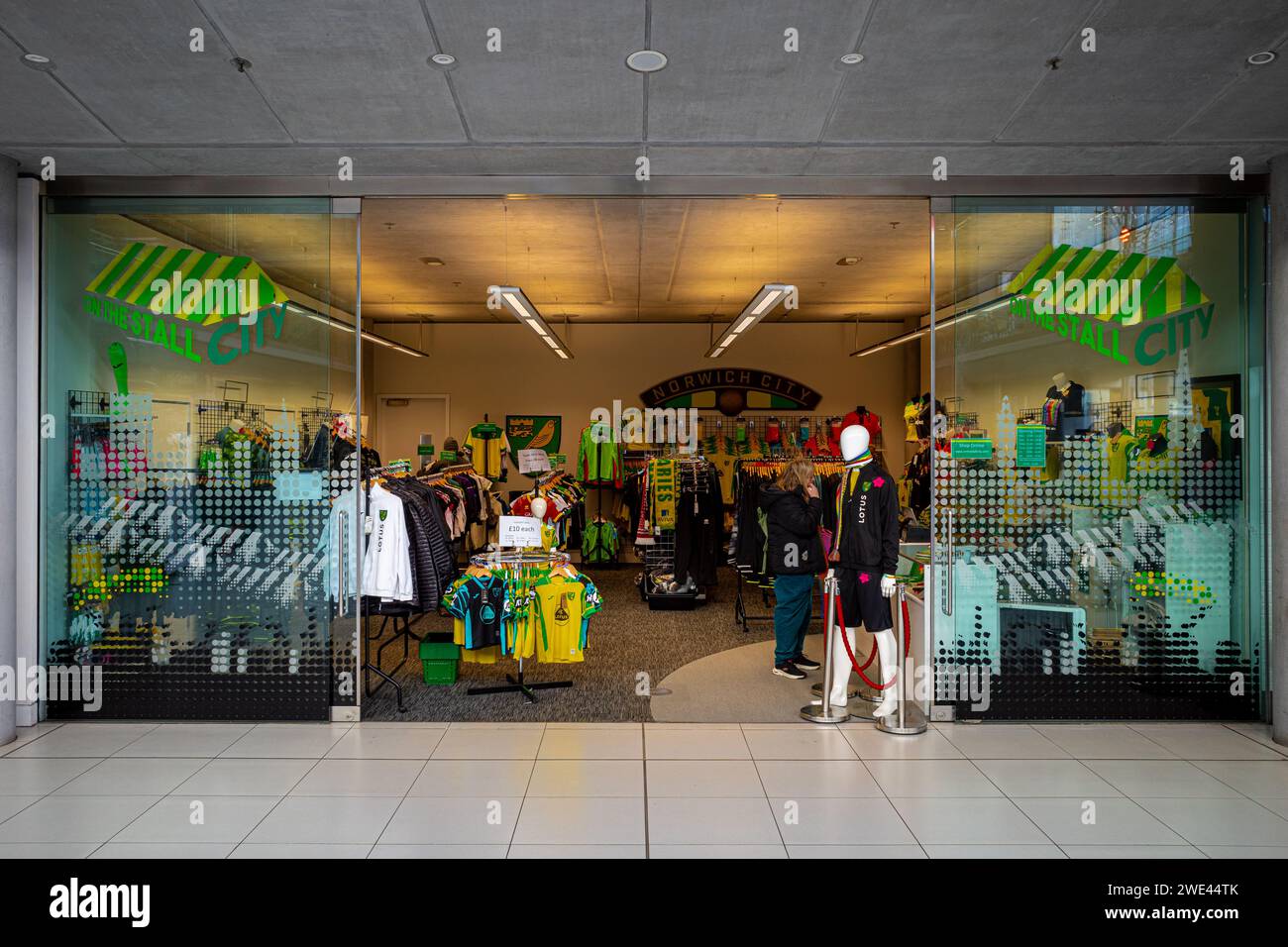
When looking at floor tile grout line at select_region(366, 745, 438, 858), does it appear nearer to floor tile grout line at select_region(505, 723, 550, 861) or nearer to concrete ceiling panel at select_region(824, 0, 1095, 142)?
floor tile grout line at select_region(505, 723, 550, 861)

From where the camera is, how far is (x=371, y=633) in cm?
672

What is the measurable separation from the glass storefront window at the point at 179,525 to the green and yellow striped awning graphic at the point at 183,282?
8.7 inches

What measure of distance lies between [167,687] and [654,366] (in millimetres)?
7920

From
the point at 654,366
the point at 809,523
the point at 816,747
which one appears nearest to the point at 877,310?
the point at 654,366

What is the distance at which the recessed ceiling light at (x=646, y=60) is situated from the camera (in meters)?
3.40

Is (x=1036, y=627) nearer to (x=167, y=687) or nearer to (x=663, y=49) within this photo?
(x=663, y=49)

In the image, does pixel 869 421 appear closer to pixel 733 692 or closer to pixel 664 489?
pixel 664 489

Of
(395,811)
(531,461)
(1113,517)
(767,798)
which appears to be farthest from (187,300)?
(1113,517)

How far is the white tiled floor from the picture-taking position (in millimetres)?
3215

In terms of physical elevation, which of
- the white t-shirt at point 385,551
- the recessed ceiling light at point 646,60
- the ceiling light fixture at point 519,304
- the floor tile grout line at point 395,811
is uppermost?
the recessed ceiling light at point 646,60

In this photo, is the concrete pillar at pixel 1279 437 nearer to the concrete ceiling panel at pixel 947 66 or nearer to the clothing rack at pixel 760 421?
the concrete ceiling panel at pixel 947 66

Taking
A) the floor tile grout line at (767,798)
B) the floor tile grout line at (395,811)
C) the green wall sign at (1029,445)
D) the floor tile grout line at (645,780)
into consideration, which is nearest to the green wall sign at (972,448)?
the green wall sign at (1029,445)

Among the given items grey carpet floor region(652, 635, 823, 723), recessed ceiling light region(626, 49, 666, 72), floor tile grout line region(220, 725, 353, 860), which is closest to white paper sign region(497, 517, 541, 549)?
grey carpet floor region(652, 635, 823, 723)

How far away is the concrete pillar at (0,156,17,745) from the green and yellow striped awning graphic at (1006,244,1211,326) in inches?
214
